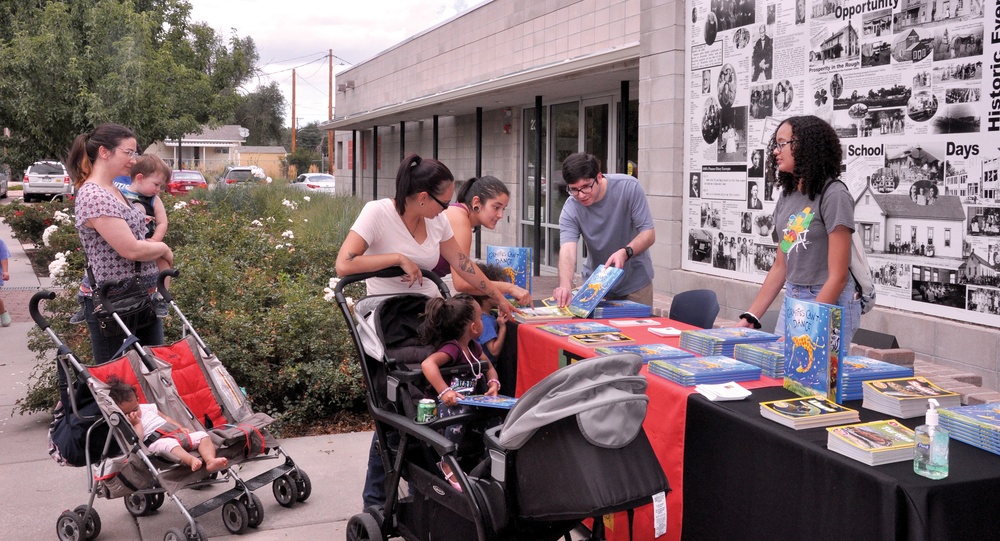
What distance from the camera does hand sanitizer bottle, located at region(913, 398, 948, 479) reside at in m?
2.54

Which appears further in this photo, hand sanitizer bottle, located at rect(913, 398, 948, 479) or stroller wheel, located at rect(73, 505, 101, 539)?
stroller wheel, located at rect(73, 505, 101, 539)

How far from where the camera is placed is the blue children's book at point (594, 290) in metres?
5.18

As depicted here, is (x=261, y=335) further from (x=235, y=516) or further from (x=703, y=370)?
(x=703, y=370)

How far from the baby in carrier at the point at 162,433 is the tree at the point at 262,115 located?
8809cm

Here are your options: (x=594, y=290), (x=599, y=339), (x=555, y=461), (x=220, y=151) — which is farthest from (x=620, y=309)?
(x=220, y=151)

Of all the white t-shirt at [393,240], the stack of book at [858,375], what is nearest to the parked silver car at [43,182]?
the white t-shirt at [393,240]

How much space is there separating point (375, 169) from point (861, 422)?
78.3 feet

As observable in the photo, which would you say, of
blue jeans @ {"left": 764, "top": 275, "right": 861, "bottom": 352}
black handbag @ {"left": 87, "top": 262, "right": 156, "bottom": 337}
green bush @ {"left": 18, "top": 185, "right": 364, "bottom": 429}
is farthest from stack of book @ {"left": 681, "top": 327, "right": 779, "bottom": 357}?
green bush @ {"left": 18, "top": 185, "right": 364, "bottom": 429}

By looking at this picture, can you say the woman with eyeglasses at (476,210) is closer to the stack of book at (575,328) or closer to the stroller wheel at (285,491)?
the stack of book at (575,328)

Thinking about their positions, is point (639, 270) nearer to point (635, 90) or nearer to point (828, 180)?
point (828, 180)

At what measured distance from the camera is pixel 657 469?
125 inches

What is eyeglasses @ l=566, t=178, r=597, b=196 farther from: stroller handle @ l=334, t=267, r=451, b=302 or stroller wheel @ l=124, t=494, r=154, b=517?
stroller wheel @ l=124, t=494, r=154, b=517

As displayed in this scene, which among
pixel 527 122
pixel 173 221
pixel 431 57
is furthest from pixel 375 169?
pixel 173 221

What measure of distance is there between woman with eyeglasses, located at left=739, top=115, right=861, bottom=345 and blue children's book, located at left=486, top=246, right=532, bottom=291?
1890 millimetres
